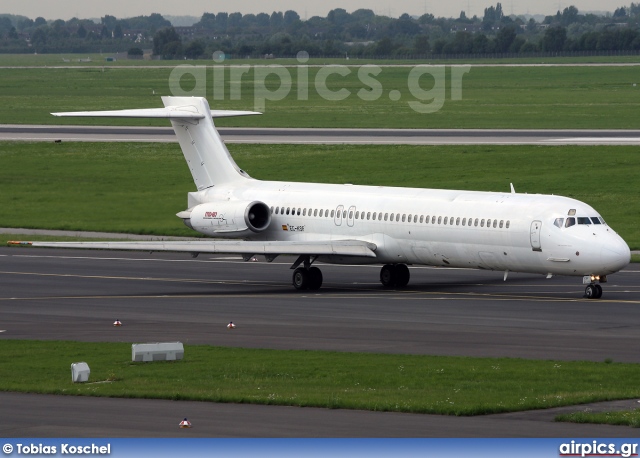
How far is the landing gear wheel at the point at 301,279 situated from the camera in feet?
140

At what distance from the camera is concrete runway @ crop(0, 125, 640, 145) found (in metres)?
82.3

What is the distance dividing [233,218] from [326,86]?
118m

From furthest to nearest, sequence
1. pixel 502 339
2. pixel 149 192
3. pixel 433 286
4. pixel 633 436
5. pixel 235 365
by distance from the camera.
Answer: pixel 149 192 < pixel 433 286 < pixel 502 339 < pixel 235 365 < pixel 633 436

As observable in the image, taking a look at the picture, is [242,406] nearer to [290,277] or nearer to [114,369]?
[114,369]

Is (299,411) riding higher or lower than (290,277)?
higher

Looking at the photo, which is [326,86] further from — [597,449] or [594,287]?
[597,449]

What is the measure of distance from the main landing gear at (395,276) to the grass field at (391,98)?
53778 millimetres

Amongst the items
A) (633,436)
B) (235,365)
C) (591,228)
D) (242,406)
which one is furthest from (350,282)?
(633,436)

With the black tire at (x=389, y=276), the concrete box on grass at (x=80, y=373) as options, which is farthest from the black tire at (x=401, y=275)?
the concrete box on grass at (x=80, y=373)

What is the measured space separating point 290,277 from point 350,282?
2596 mm

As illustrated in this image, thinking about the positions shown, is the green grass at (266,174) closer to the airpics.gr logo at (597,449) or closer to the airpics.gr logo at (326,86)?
the airpics.gr logo at (326,86)

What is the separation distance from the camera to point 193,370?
88.9ft

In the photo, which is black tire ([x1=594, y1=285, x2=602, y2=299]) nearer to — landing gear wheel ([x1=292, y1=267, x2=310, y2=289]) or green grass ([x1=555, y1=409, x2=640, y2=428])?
landing gear wheel ([x1=292, y1=267, x2=310, y2=289])

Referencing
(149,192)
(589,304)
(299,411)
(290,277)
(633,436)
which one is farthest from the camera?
(149,192)
